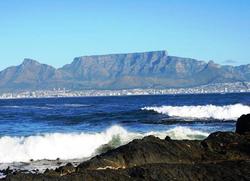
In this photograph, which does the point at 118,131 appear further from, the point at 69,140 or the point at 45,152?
the point at 45,152

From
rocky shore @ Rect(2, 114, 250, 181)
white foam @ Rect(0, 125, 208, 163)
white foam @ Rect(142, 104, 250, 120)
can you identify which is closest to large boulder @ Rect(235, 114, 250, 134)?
rocky shore @ Rect(2, 114, 250, 181)

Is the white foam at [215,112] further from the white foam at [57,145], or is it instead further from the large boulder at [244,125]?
the large boulder at [244,125]

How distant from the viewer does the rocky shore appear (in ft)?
48.3

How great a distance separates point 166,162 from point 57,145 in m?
22.1

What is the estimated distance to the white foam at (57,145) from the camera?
35500 millimetres

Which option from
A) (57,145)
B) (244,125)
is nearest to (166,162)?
(244,125)

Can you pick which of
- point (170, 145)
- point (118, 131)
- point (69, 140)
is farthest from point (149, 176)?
point (118, 131)

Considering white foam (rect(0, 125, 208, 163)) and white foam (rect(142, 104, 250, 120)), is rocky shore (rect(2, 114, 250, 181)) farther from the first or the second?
white foam (rect(142, 104, 250, 120))

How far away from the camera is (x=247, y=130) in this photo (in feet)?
74.0

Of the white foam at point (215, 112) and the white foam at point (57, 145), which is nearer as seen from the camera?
the white foam at point (57, 145)

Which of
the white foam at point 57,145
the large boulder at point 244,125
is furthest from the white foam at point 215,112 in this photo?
the large boulder at point 244,125

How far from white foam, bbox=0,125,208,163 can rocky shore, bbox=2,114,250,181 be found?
53.6 feet

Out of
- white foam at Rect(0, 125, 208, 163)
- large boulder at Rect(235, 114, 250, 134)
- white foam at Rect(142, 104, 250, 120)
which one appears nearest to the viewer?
large boulder at Rect(235, 114, 250, 134)

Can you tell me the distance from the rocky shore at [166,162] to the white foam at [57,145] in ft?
53.6
